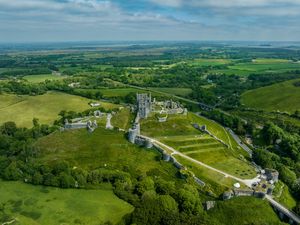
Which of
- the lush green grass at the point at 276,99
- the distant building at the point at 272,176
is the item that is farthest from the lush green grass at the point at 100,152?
the lush green grass at the point at 276,99

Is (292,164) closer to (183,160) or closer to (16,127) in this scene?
(183,160)

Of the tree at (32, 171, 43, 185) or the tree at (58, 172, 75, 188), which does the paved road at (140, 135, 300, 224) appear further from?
the tree at (32, 171, 43, 185)

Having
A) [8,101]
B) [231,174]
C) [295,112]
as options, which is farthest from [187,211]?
[8,101]

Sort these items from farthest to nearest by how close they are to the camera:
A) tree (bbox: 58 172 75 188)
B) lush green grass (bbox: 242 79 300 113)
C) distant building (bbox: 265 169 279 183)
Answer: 1. lush green grass (bbox: 242 79 300 113)
2. distant building (bbox: 265 169 279 183)
3. tree (bbox: 58 172 75 188)

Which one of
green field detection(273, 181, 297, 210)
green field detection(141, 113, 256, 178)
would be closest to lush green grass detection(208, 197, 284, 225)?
green field detection(273, 181, 297, 210)

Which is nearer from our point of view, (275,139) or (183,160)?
(183,160)

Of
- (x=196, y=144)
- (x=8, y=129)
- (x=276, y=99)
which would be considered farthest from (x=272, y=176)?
(x=276, y=99)

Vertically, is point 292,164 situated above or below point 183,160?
below
